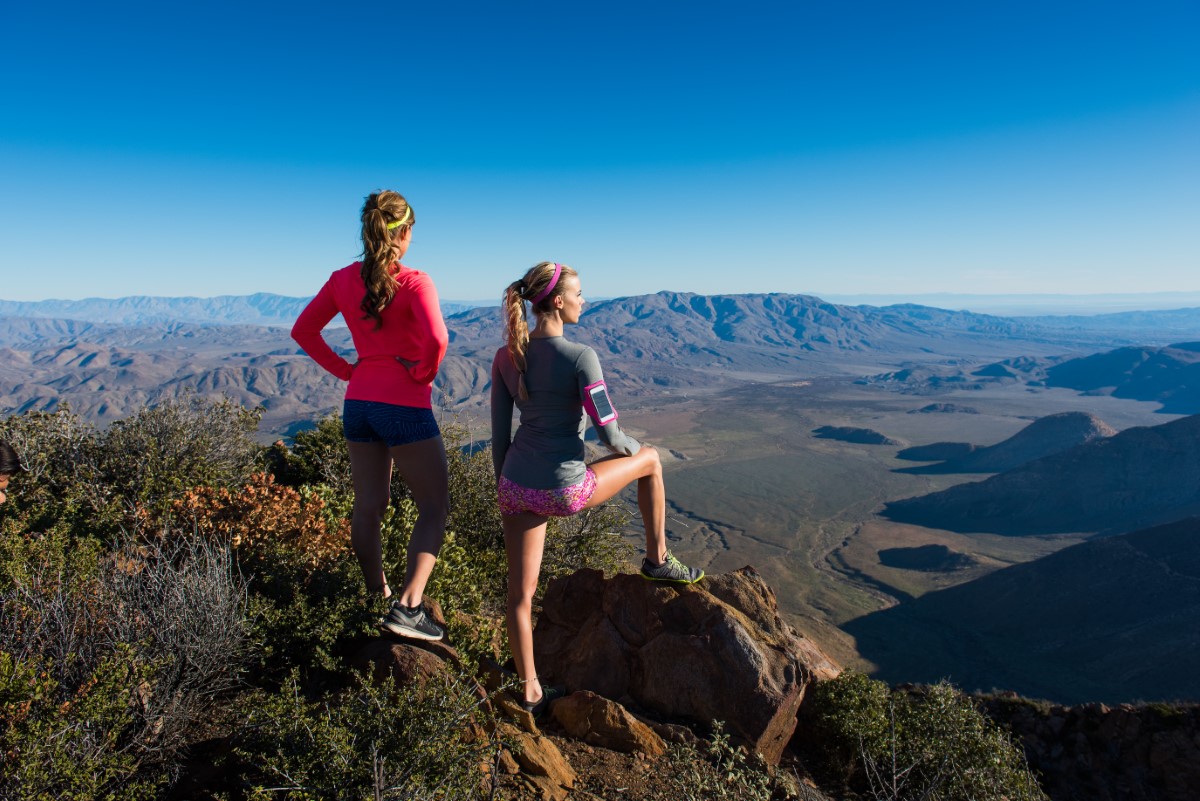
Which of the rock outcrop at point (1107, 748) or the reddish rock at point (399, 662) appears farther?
the rock outcrop at point (1107, 748)

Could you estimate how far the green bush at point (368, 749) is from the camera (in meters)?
2.02

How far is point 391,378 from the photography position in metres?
2.94

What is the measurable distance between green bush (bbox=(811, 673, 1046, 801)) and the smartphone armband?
2.38 metres

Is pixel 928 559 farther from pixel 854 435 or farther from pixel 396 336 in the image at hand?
pixel 396 336

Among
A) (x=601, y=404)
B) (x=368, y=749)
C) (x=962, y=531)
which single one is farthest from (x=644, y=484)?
(x=962, y=531)

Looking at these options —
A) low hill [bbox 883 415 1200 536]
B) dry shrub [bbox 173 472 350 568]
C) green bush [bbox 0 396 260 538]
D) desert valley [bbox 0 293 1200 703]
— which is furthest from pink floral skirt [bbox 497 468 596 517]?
low hill [bbox 883 415 1200 536]

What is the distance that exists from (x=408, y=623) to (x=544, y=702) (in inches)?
34.1

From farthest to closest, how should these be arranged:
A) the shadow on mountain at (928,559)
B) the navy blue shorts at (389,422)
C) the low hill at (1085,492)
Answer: the low hill at (1085,492) < the shadow on mountain at (928,559) < the navy blue shorts at (389,422)

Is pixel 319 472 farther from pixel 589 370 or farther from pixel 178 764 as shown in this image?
pixel 589 370

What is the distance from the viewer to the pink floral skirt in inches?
113

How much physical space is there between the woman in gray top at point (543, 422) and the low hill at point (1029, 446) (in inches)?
4694

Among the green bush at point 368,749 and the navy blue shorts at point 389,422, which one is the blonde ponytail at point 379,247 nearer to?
the navy blue shorts at point 389,422

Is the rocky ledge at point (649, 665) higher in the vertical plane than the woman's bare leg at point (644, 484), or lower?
lower

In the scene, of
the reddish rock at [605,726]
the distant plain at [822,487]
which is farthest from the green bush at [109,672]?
the distant plain at [822,487]
